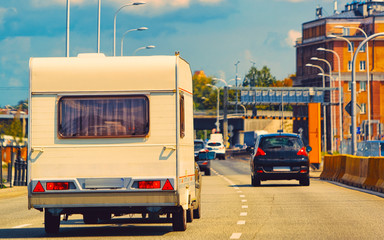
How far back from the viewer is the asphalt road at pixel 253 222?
12.7 m

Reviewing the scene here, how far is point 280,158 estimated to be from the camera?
2739 cm

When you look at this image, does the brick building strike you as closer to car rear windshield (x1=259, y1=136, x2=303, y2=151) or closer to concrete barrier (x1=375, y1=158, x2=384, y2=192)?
car rear windshield (x1=259, y1=136, x2=303, y2=151)

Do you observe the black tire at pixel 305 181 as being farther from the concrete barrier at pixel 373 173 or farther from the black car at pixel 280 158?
the concrete barrier at pixel 373 173

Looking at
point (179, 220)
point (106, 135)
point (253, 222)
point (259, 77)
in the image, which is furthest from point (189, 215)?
point (259, 77)

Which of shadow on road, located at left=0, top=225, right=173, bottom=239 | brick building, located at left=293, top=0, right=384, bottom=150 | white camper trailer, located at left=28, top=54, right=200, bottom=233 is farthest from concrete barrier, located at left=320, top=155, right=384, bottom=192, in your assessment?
brick building, located at left=293, top=0, right=384, bottom=150

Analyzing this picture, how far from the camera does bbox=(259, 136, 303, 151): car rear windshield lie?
27500mm

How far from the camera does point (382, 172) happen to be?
24.4m

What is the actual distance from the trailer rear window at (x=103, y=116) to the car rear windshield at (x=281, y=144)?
15407 millimetres

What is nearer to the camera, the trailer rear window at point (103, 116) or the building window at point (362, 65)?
the trailer rear window at point (103, 116)

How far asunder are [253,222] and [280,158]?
41.6 feet

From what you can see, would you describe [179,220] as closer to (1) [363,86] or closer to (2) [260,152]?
(2) [260,152]

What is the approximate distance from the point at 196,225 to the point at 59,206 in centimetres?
298

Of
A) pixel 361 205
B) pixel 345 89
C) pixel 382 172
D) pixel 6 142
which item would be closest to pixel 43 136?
pixel 361 205

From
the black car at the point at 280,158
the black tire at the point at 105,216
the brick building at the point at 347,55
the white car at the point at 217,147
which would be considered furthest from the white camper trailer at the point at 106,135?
the brick building at the point at 347,55
